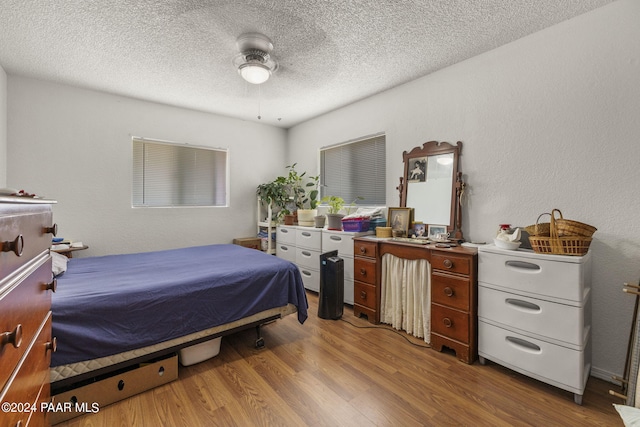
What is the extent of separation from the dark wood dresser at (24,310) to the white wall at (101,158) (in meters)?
2.48

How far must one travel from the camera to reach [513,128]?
7.45 ft

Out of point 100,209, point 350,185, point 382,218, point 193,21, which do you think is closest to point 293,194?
point 350,185

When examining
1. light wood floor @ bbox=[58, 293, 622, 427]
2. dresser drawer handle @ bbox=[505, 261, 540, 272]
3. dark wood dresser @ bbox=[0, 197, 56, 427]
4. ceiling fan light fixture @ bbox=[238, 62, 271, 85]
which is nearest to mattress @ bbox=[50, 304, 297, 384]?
light wood floor @ bbox=[58, 293, 622, 427]

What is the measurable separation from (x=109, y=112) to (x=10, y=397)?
11.4 feet

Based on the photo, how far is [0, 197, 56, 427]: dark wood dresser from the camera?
66 cm

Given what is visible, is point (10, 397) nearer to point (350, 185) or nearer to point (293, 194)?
point (350, 185)

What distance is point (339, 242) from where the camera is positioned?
319cm

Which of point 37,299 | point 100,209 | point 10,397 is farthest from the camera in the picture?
point 100,209

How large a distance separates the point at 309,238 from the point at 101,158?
2628 millimetres

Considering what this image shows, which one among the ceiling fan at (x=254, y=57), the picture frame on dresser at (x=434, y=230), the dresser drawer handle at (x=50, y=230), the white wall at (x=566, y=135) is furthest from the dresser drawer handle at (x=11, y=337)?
the white wall at (x=566, y=135)

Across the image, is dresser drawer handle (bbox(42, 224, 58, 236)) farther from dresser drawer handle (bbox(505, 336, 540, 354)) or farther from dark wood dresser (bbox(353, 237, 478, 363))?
dresser drawer handle (bbox(505, 336, 540, 354))

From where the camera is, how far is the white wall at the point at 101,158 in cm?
284

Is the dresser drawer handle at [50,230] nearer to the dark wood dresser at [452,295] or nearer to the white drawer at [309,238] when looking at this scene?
the dark wood dresser at [452,295]

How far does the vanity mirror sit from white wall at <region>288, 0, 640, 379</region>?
99mm
